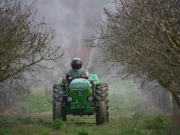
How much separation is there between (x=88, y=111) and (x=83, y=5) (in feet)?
88.3

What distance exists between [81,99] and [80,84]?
0.68 m

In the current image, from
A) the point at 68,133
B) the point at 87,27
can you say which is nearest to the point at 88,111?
the point at 68,133

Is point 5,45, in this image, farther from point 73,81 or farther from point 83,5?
point 83,5

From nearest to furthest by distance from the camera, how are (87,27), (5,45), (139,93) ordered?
(5,45)
(87,27)
(139,93)

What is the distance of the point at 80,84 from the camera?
14.9m

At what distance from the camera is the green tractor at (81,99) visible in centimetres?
1507

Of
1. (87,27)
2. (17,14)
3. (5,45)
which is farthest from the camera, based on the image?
(87,27)

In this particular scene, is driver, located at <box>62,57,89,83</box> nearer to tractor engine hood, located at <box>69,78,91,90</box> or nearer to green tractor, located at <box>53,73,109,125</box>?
green tractor, located at <box>53,73,109,125</box>

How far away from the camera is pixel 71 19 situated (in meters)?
41.3

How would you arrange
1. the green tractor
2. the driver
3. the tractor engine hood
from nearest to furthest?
1. the tractor engine hood
2. the green tractor
3. the driver

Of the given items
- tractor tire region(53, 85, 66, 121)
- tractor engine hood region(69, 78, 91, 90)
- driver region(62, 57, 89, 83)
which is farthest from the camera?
driver region(62, 57, 89, 83)

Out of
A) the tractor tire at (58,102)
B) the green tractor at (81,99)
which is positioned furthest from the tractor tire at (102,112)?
the tractor tire at (58,102)

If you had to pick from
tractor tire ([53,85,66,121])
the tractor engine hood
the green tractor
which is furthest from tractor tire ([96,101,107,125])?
tractor tire ([53,85,66,121])

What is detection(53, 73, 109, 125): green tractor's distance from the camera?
49.4 ft
